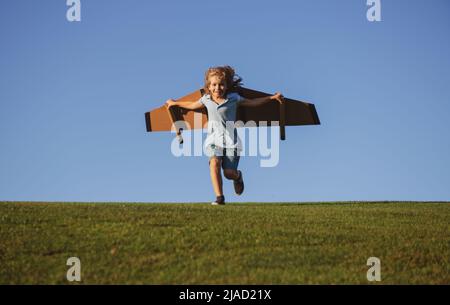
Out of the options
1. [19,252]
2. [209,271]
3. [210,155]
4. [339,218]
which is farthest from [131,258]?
[210,155]

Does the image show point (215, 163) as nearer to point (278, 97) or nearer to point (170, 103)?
point (278, 97)

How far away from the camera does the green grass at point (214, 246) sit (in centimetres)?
504

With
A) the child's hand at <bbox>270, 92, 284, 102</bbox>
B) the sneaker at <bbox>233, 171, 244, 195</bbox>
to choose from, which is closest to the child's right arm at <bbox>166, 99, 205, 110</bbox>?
the child's hand at <bbox>270, 92, 284, 102</bbox>

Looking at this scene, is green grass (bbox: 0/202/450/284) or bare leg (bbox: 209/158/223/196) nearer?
green grass (bbox: 0/202/450/284)

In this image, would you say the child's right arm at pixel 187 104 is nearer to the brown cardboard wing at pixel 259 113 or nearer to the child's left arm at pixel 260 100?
the brown cardboard wing at pixel 259 113

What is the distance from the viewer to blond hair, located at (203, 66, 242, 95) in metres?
9.91

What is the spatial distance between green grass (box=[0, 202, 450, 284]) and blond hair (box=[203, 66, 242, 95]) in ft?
9.61

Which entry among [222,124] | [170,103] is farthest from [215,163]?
[170,103]

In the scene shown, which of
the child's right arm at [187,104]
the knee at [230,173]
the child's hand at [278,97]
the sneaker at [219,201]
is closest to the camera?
the sneaker at [219,201]

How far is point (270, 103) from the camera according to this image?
10633mm

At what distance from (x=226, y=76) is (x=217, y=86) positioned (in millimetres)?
415

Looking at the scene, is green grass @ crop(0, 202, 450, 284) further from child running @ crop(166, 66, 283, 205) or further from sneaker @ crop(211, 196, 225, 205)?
child running @ crop(166, 66, 283, 205)

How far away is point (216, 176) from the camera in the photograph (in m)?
9.48

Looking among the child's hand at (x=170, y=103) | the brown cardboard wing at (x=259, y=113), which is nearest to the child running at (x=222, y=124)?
the brown cardboard wing at (x=259, y=113)
